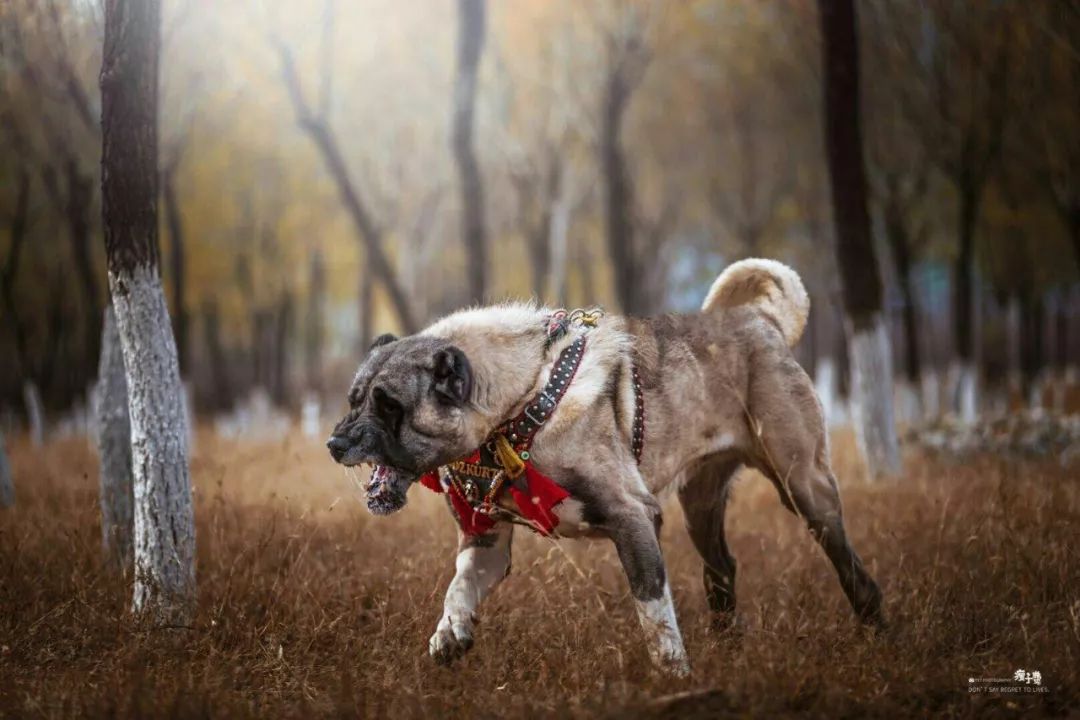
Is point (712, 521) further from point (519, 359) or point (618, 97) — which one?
point (618, 97)

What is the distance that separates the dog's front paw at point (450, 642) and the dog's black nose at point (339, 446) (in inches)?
44.0

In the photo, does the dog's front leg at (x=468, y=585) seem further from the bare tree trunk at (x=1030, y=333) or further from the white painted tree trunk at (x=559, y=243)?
the bare tree trunk at (x=1030, y=333)

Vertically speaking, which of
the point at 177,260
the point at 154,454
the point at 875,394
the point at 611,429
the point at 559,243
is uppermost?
the point at 177,260

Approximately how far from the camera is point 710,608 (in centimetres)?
596

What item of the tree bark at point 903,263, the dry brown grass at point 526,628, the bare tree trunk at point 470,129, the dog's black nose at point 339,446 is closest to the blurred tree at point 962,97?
the tree bark at point 903,263

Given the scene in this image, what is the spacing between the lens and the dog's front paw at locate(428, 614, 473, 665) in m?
4.67

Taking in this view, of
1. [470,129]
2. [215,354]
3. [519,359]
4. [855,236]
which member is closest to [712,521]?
[519,359]

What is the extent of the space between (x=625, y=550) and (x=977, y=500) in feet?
17.2

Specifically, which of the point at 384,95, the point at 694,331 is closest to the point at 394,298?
the point at 384,95

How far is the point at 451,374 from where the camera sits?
4305mm

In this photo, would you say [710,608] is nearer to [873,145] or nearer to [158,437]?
[158,437]

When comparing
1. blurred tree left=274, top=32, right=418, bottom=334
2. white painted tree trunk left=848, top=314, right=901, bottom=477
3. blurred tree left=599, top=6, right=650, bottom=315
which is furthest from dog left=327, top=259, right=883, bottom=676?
blurred tree left=599, top=6, right=650, bottom=315

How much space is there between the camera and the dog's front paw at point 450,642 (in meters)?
4.67

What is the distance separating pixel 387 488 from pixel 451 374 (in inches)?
23.0
